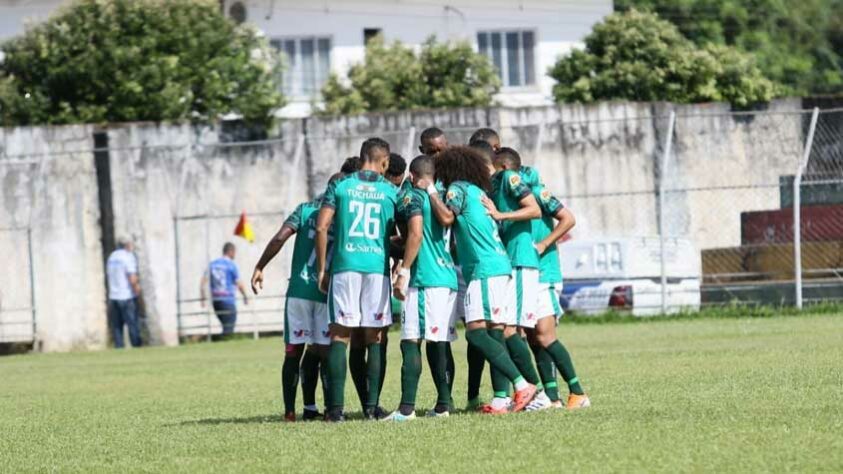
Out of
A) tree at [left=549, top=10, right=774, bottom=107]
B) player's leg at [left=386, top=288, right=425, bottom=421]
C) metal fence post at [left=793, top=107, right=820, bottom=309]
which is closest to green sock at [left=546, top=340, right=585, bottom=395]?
player's leg at [left=386, top=288, right=425, bottom=421]

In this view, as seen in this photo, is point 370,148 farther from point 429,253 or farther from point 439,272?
point 439,272

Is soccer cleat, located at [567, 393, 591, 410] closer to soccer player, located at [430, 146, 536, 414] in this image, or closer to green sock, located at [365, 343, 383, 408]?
soccer player, located at [430, 146, 536, 414]

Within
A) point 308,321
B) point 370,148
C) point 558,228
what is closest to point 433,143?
point 370,148

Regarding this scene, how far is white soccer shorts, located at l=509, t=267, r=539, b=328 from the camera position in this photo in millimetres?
11891

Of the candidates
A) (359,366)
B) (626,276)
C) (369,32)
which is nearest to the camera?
(359,366)

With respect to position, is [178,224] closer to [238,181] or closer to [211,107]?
[238,181]

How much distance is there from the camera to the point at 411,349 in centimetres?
1177

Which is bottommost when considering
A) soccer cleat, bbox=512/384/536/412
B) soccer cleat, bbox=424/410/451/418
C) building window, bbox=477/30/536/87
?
soccer cleat, bbox=424/410/451/418

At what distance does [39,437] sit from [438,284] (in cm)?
305

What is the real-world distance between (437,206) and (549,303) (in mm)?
1210

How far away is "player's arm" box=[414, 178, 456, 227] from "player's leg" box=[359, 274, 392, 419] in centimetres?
61

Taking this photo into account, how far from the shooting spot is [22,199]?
28.4 metres

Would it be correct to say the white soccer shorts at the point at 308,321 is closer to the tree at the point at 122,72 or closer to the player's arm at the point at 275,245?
the player's arm at the point at 275,245

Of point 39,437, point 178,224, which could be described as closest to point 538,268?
point 39,437
